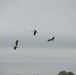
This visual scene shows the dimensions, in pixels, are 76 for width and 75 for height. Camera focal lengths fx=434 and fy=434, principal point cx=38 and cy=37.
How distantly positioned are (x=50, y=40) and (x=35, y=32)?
181 inches

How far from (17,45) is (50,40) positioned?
8.19 meters

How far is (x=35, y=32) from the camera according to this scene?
85.1m

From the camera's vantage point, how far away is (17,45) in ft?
273

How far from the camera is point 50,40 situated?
289 feet

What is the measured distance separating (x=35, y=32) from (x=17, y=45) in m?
4.66
